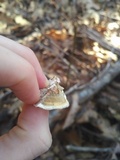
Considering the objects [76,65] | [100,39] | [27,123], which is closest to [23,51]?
[27,123]

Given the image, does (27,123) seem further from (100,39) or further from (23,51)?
(100,39)

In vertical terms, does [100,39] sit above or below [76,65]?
above

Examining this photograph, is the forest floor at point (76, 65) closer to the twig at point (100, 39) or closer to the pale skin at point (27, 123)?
the twig at point (100, 39)

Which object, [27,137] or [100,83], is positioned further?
[100,83]

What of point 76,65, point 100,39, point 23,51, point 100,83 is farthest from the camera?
point 100,39

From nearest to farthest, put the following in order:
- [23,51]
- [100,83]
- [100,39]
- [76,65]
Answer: [23,51] < [100,83] < [76,65] < [100,39]

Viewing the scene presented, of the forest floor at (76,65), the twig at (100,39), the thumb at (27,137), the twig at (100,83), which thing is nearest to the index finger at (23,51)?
the thumb at (27,137)
